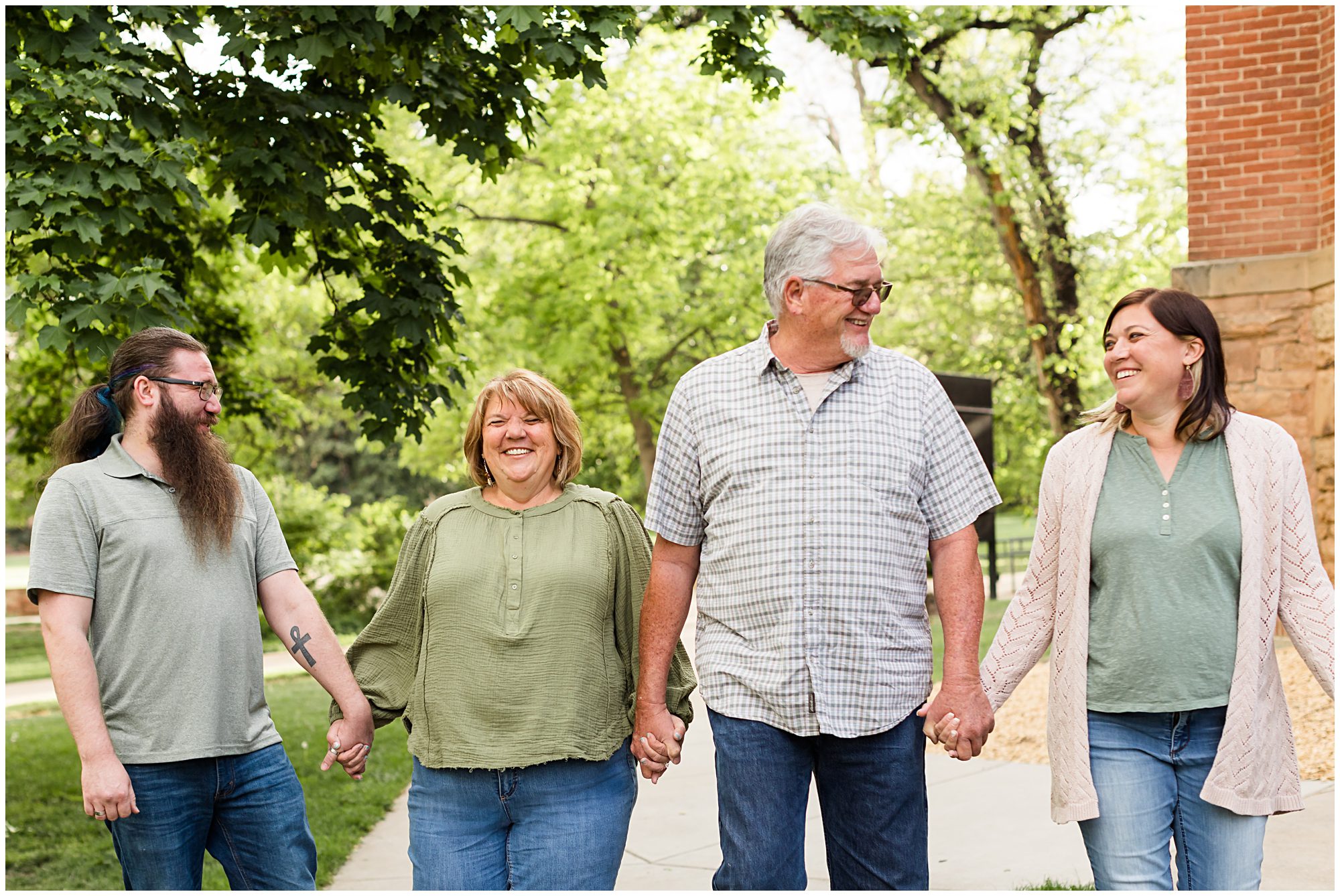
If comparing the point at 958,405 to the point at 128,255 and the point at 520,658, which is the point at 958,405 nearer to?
the point at 128,255

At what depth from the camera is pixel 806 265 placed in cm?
321

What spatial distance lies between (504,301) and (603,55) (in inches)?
522

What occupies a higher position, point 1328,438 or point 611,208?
point 611,208

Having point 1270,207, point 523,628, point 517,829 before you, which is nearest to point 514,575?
point 523,628

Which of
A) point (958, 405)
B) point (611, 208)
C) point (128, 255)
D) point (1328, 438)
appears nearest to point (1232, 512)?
point (128, 255)

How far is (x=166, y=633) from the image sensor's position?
3.17 metres

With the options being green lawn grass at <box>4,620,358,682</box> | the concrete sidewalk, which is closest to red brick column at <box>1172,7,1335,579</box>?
the concrete sidewalk

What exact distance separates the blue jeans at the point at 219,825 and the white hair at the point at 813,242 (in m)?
1.78

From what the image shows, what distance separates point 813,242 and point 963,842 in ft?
12.3

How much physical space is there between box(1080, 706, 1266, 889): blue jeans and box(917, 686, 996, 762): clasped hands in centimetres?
30

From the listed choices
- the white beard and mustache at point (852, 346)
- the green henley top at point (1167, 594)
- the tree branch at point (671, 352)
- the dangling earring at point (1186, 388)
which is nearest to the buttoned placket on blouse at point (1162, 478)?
the green henley top at point (1167, 594)

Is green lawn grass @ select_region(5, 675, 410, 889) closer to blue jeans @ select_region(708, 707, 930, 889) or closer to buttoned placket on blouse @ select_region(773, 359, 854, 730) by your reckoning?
blue jeans @ select_region(708, 707, 930, 889)

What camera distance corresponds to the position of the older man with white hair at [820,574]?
3.10 metres

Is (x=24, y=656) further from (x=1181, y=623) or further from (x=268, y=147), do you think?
(x=1181, y=623)
